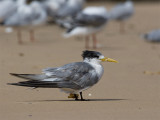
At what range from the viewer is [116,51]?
520 inches

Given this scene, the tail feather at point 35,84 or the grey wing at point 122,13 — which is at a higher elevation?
the grey wing at point 122,13

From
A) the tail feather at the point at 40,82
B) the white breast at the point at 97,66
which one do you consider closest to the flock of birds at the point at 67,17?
the white breast at the point at 97,66

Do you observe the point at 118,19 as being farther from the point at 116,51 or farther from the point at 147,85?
the point at 147,85

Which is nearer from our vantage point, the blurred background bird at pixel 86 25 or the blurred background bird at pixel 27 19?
the blurred background bird at pixel 86 25

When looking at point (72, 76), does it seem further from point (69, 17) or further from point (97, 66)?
point (69, 17)

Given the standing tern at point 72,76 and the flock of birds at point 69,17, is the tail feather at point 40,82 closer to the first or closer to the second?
the standing tern at point 72,76

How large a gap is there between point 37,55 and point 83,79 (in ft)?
18.1

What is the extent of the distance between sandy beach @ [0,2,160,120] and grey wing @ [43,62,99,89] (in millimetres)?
252

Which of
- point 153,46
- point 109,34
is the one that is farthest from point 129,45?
point 109,34

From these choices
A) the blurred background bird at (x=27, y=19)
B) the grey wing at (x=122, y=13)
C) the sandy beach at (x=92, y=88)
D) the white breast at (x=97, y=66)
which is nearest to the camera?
the sandy beach at (x=92, y=88)

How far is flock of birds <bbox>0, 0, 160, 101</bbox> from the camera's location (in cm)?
648

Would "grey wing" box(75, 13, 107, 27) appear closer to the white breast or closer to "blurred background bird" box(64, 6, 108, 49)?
"blurred background bird" box(64, 6, 108, 49)

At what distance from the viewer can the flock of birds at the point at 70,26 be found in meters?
6.48

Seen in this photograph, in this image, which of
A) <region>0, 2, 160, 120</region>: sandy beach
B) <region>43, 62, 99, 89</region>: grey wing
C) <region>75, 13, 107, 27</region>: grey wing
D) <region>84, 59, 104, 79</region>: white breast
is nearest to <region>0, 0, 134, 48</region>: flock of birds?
<region>75, 13, 107, 27</region>: grey wing
